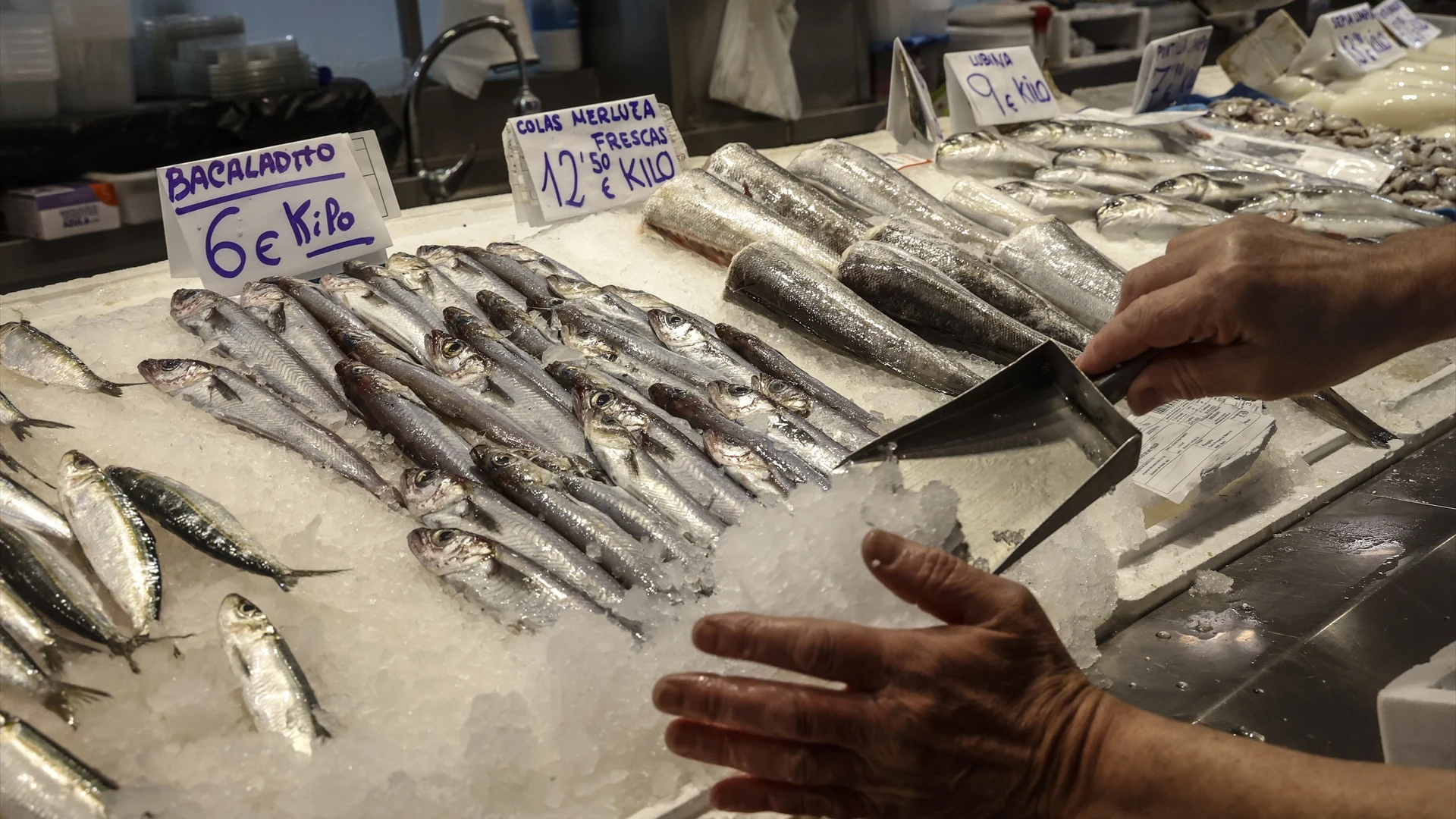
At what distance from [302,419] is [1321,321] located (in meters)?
1.79

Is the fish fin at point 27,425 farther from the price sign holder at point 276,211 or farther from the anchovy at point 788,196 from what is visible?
the anchovy at point 788,196

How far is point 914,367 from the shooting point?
2.30 meters

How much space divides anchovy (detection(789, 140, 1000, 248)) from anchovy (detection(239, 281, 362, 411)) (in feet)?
5.38

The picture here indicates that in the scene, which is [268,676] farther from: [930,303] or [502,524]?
[930,303]

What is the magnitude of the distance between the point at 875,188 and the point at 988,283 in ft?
2.70

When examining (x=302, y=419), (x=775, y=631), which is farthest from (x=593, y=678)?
(x=302, y=419)

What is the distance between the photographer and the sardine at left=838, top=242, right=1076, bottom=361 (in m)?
2.39

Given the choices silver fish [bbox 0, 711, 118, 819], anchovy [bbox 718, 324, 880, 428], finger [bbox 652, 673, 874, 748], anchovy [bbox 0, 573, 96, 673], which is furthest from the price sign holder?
finger [bbox 652, 673, 874, 748]

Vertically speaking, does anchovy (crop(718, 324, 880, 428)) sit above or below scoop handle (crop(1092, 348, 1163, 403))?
below

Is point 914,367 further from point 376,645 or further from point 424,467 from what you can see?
point 376,645

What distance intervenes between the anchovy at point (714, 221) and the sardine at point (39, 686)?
190 cm

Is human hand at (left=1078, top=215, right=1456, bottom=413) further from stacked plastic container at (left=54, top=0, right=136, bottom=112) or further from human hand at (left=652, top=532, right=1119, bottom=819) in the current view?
stacked plastic container at (left=54, top=0, right=136, bottom=112)

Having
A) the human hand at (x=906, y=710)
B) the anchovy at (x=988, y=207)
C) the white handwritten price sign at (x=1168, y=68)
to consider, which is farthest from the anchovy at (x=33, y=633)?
the white handwritten price sign at (x=1168, y=68)

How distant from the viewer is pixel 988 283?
8.49ft
